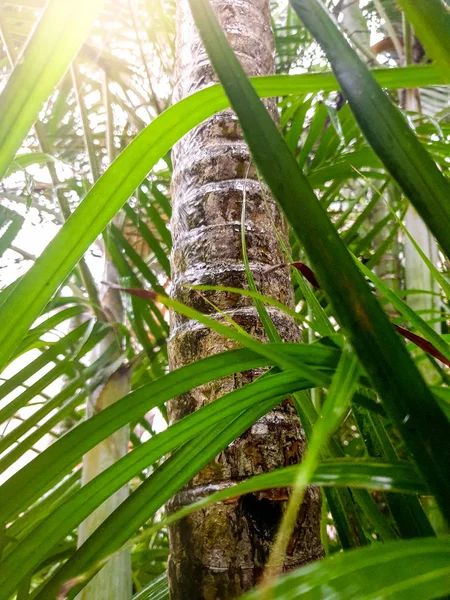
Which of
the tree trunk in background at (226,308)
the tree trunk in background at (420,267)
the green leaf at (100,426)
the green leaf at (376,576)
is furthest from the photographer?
the tree trunk in background at (420,267)

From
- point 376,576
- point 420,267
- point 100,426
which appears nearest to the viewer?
point 376,576

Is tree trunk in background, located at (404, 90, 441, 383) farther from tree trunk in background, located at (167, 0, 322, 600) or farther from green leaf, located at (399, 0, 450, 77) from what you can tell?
green leaf, located at (399, 0, 450, 77)

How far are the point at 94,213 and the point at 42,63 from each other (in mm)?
75

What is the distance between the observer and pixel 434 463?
14 centimetres

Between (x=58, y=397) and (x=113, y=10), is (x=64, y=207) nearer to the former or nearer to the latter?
(x=58, y=397)

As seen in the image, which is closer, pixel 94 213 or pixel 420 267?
pixel 94 213

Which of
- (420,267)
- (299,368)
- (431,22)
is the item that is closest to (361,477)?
(299,368)

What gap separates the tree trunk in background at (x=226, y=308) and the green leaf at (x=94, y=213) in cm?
10

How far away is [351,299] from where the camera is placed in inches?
5.7

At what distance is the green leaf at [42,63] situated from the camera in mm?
196

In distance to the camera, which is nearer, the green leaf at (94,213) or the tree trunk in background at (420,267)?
the green leaf at (94,213)

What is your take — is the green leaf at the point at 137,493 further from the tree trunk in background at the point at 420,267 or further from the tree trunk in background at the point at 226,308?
the tree trunk in background at the point at 420,267

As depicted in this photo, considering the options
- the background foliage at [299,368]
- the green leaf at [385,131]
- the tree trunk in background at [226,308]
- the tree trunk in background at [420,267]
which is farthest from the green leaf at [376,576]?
the tree trunk in background at [420,267]

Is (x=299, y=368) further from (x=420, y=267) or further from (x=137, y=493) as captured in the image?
(x=420, y=267)
